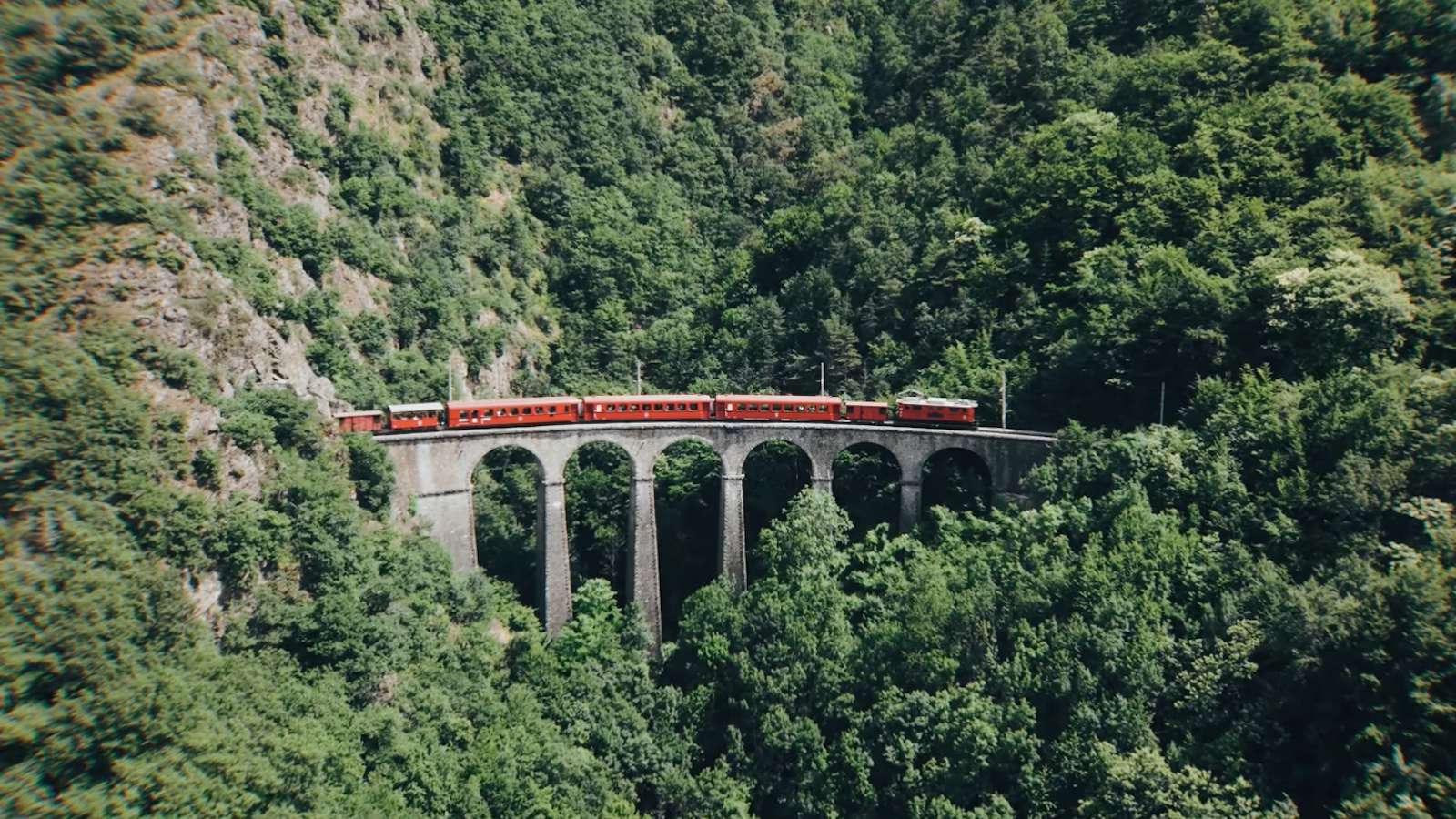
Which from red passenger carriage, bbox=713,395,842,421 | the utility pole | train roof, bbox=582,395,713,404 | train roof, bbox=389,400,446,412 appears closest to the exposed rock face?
train roof, bbox=389,400,446,412

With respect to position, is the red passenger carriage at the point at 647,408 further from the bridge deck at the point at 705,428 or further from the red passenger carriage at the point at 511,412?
the red passenger carriage at the point at 511,412

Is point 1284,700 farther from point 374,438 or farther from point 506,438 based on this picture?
point 374,438

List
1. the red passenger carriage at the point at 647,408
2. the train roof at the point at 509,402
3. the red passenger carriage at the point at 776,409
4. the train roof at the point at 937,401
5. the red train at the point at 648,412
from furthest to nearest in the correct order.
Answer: the red passenger carriage at the point at 776,409 < the red passenger carriage at the point at 647,408 < the train roof at the point at 937,401 < the train roof at the point at 509,402 < the red train at the point at 648,412

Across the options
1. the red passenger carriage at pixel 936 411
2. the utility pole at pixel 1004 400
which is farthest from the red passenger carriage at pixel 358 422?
the utility pole at pixel 1004 400

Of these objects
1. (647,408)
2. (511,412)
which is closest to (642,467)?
(647,408)

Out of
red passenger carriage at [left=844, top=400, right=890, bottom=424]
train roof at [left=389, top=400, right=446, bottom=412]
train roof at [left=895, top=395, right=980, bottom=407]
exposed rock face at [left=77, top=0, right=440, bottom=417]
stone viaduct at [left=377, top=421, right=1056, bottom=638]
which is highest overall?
exposed rock face at [left=77, top=0, right=440, bottom=417]

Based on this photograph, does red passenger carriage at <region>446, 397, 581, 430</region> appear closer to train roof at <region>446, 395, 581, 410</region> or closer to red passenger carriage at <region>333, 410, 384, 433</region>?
train roof at <region>446, 395, 581, 410</region>

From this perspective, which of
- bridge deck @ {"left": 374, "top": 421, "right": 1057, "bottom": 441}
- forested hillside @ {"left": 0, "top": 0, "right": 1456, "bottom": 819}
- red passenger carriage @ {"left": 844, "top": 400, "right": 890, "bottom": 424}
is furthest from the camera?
red passenger carriage @ {"left": 844, "top": 400, "right": 890, "bottom": 424}
